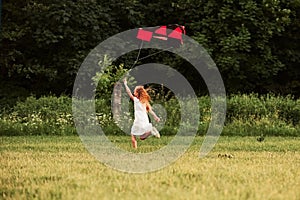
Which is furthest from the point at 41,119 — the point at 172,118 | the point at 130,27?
the point at 130,27

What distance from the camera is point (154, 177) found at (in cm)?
784

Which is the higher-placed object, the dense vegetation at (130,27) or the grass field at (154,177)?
the grass field at (154,177)

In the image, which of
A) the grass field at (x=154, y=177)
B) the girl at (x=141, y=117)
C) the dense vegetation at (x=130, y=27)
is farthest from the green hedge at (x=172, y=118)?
the dense vegetation at (x=130, y=27)

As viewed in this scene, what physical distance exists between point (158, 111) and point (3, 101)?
28.4 feet

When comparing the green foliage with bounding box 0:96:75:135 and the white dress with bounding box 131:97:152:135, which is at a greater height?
the white dress with bounding box 131:97:152:135

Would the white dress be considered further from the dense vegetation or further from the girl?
the dense vegetation

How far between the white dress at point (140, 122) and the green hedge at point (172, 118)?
13.9ft

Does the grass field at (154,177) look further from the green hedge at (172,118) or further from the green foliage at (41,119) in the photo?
the green hedge at (172,118)

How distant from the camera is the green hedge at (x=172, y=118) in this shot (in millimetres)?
17281

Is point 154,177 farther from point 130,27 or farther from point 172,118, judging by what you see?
point 130,27

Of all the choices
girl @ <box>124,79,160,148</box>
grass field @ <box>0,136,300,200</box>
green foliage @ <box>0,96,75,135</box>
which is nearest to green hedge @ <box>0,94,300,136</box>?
green foliage @ <box>0,96,75,135</box>

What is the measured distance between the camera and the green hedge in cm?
1728

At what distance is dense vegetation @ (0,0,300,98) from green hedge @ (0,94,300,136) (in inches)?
251

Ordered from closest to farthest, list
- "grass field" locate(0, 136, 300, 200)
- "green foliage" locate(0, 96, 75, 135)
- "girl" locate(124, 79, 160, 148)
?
1. "grass field" locate(0, 136, 300, 200)
2. "girl" locate(124, 79, 160, 148)
3. "green foliage" locate(0, 96, 75, 135)
